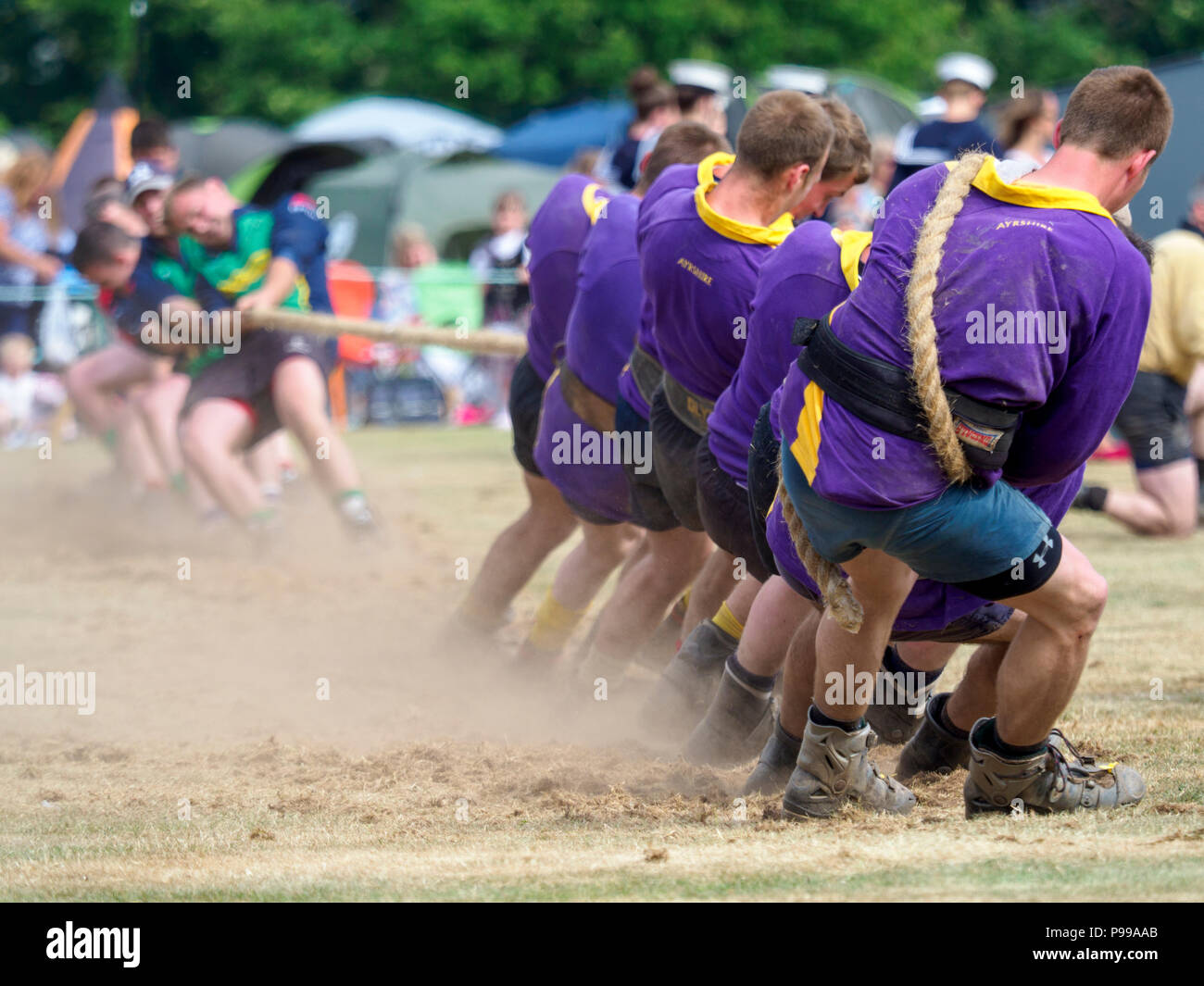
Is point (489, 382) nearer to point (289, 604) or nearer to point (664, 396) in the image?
point (289, 604)

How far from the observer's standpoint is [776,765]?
4.34 m

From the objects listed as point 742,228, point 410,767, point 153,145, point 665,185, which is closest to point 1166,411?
point 665,185

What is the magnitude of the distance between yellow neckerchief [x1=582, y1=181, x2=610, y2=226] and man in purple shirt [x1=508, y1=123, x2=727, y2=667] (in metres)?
0.08

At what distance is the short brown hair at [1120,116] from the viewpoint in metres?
3.56

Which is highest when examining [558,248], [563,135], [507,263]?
[563,135]

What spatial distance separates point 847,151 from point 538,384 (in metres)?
1.79

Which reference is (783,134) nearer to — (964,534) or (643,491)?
(643,491)

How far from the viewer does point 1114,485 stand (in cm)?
1081

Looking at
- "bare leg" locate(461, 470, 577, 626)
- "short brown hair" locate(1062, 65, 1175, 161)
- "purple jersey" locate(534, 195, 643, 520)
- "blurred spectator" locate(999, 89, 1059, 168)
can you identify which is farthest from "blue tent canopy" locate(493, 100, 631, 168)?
"short brown hair" locate(1062, 65, 1175, 161)

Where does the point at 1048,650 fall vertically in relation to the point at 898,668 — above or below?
above

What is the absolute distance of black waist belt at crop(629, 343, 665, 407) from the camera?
5.19 meters

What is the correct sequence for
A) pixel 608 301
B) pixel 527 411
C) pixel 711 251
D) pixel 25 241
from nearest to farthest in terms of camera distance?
pixel 711 251 → pixel 608 301 → pixel 527 411 → pixel 25 241

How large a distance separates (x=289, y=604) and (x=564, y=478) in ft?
8.05

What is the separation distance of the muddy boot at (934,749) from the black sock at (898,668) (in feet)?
0.75
